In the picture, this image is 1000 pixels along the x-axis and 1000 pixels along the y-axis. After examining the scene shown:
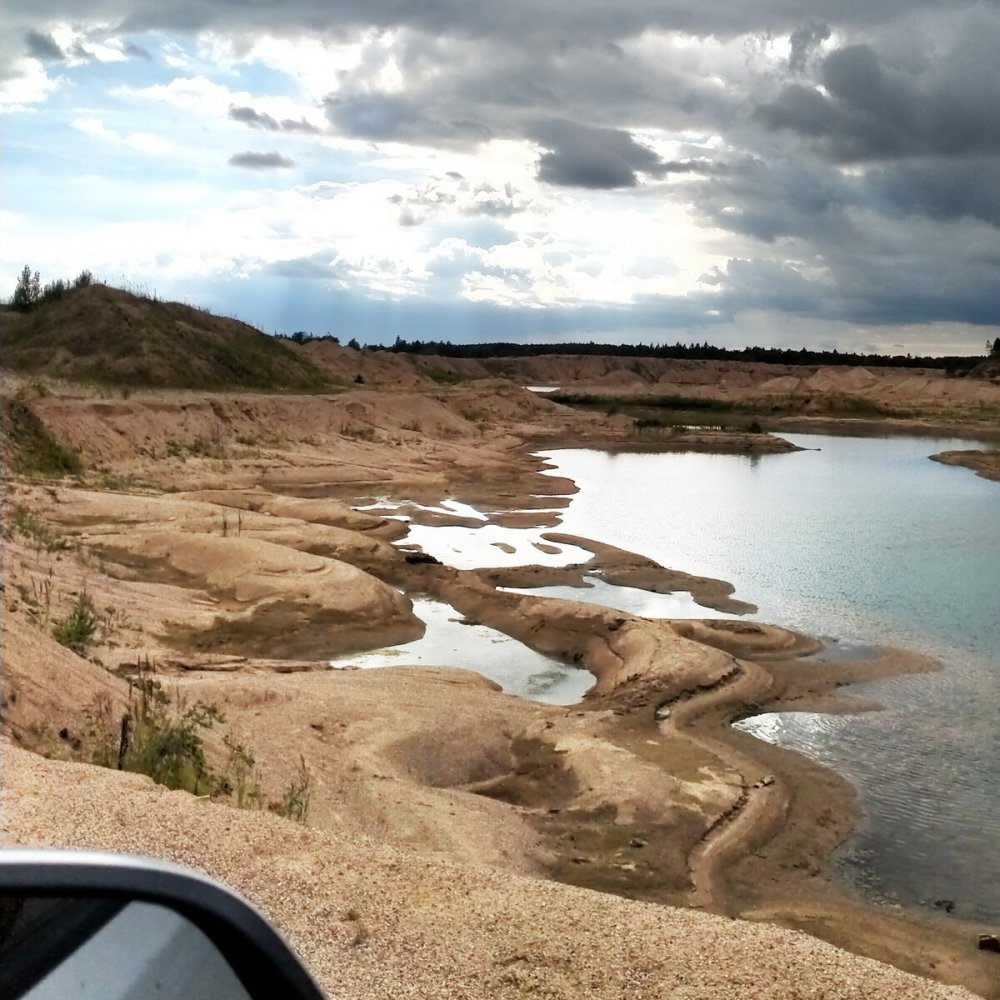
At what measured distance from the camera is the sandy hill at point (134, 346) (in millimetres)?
47406

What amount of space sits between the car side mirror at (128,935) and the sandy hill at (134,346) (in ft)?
152

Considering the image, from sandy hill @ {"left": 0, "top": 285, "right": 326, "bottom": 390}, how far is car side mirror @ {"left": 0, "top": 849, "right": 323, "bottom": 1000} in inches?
1829

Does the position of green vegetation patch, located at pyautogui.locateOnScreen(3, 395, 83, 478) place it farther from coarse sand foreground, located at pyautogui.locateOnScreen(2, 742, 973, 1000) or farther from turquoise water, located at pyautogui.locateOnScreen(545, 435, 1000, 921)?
coarse sand foreground, located at pyautogui.locateOnScreen(2, 742, 973, 1000)

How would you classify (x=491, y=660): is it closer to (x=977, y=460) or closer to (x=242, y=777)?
(x=242, y=777)

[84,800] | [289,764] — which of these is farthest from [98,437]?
[84,800]

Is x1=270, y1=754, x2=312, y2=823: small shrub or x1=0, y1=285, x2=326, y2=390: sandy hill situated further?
x1=0, y1=285, x2=326, y2=390: sandy hill

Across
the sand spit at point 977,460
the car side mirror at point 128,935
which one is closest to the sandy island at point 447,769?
the car side mirror at point 128,935

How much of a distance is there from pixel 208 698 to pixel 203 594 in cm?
725

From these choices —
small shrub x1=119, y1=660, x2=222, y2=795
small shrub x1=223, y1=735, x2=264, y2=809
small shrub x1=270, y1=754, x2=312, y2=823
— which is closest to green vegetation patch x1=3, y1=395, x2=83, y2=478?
small shrub x1=119, y1=660, x2=222, y2=795

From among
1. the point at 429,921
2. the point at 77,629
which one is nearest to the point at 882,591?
the point at 77,629

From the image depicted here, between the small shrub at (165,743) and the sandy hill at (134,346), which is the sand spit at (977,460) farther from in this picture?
the small shrub at (165,743)

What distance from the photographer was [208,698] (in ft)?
35.3

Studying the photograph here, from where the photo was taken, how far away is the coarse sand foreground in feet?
16.3

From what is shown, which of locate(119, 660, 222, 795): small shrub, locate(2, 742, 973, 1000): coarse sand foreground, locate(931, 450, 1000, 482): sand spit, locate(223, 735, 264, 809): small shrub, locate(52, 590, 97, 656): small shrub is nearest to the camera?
locate(2, 742, 973, 1000): coarse sand foreground
